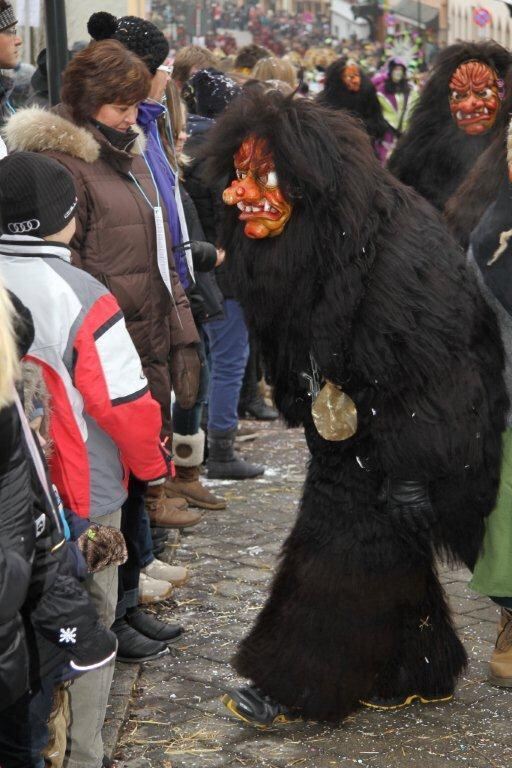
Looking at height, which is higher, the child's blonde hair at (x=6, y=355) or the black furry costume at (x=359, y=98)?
the child's blonde hair at (x=6, y=355)

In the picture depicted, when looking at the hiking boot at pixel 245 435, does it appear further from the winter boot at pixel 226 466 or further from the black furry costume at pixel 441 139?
the black furry costume at pixel 441 139

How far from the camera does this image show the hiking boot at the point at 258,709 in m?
4.01

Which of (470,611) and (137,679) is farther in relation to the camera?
(470,611)

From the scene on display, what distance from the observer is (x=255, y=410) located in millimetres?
8516

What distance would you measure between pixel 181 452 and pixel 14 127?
2.49 m

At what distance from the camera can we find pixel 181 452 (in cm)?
639

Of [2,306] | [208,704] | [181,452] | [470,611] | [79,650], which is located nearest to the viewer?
[2,306]

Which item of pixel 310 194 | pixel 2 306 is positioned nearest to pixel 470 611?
pixel 310 194

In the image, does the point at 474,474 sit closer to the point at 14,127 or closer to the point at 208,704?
the point at 208,704

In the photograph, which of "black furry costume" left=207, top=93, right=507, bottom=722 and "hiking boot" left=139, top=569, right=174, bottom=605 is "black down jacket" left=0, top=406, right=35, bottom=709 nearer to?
"black furry costume" left=207, top=93, right=507, bottom=722

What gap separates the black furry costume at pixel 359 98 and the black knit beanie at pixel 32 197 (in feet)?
28.5

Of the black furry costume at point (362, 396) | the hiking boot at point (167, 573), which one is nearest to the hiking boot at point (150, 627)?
the hiking boot at point (167, 573)

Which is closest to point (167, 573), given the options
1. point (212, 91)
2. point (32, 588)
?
point (32, 588)

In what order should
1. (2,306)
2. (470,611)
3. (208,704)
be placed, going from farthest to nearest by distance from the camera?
1. (470,611)
2. (208,704)
3. (2,306)
